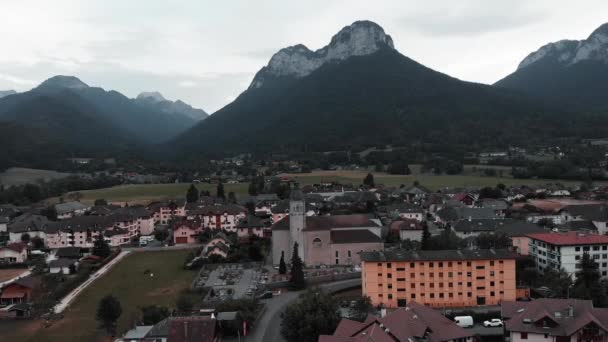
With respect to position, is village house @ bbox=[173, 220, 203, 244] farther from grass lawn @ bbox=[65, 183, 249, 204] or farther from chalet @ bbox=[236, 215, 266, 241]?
grass lawn @ bbox=[65, 183, 249, 204]

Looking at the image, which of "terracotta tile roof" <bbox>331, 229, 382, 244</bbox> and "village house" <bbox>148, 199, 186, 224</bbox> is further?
"village house" <bbox>148, 199, 186, 224</bbox>

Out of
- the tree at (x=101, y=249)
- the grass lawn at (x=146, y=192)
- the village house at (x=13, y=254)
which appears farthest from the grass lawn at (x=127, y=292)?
the grass lawn at (x=146, y=192)

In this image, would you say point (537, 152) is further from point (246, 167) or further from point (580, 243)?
point (580, 243)

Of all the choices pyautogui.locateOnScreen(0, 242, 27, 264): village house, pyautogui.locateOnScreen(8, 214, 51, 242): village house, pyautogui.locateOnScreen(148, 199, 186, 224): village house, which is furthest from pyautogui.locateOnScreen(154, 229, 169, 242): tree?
pyautogui.locateOnScreen(0, 242, 27, 264): village house

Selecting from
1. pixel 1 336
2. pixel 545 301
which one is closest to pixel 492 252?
pixel 545 301

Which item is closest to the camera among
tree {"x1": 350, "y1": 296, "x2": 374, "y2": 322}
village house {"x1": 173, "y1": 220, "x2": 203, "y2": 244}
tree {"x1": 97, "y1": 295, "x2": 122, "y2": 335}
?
tree {"x1": 350, "y1": 296, "x2": 374, "y2": 322}

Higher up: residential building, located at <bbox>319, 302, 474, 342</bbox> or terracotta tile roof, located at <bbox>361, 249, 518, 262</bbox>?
terracotta tile roof, located at <bbox>361, 249, 518, 262</bbox>
